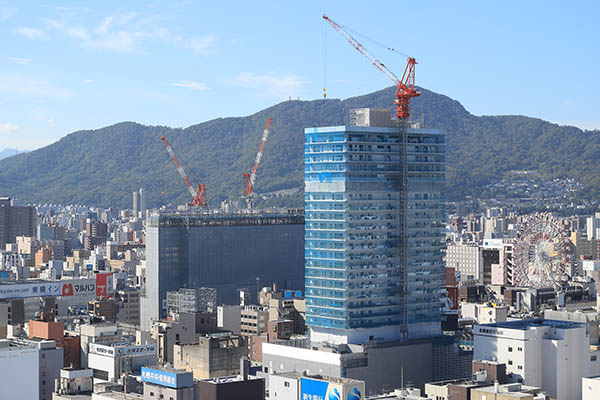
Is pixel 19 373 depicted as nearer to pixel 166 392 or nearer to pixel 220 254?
pixel 166 392

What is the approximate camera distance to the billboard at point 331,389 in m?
54.6

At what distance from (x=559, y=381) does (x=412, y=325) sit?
13048 millimetres

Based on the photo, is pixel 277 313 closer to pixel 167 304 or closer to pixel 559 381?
pixel 167 304

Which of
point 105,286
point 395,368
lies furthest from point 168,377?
point 105,286

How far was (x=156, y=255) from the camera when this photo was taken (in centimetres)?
10956

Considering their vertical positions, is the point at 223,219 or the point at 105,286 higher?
the point at 223,219

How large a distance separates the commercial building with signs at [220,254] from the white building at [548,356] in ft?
158

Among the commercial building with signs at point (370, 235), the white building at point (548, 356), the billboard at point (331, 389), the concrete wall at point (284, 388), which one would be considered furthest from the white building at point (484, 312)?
the billboard at point (331, 389)

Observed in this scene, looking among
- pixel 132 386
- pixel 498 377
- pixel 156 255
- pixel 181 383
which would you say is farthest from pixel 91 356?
pixel 156 255

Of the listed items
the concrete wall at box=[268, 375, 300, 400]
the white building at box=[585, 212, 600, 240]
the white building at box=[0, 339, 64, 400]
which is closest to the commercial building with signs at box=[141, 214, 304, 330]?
the white building at box=[0, 339, 64, 400]

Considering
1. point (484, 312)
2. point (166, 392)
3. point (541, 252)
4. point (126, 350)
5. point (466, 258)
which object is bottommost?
point (166, 392)

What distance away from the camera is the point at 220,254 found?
11281 cm

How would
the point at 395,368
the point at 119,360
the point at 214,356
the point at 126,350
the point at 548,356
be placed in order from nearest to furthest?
the point at 548,356
the point at 395,368
the point at 119,360
the point at 126,350
the point at 214,356

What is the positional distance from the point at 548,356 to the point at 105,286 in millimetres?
69690
